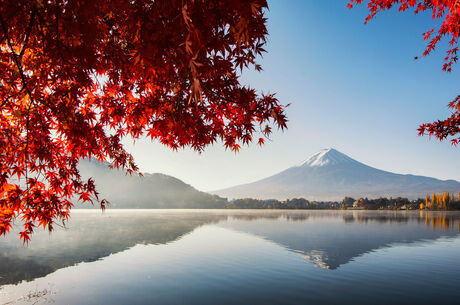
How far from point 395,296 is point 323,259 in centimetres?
757

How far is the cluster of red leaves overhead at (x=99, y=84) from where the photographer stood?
3285 millimetres

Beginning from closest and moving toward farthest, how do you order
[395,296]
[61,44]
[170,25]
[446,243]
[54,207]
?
[170,25]
[61,44]
[54,207]
[395,296]
[446,243]

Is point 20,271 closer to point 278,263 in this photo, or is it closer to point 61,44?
point 278,263

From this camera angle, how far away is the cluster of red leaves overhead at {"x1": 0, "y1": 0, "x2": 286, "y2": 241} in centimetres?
329

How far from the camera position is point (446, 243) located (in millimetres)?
26031

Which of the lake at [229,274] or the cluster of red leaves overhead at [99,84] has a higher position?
the cluster of red leaves overhead at [99,84]

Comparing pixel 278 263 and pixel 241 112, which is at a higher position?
pixel 241 112

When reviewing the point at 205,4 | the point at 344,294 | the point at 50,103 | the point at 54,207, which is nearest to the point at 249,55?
the point at 205,4

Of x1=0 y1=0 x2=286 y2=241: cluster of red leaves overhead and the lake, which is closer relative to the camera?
x1=0 y1=0 x2=286 y2=241: cluster of red leaves overhead

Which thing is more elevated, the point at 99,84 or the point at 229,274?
the point at 99,84

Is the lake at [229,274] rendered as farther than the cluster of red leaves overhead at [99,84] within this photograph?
Yes

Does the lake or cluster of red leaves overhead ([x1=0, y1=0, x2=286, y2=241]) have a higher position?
cluster of red leaves overhead ([x1=0, y1=0, x2=286, y2=241])

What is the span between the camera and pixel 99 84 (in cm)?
571

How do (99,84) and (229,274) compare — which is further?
(229,274)
